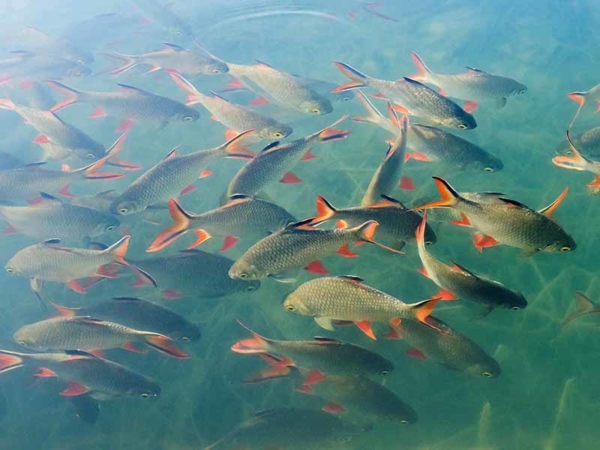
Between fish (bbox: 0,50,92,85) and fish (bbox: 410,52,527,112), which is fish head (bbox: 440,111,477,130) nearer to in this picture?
fish (bbox: 410,52,527,112)

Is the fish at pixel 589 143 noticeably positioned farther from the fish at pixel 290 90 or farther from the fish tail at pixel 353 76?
the fish at pixel 290 90

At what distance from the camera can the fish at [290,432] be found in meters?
3.34

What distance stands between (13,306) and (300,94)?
3.72 metres

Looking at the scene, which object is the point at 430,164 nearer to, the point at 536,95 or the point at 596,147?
the point at 596,147

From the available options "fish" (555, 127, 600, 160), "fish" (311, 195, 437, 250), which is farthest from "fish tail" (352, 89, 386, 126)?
"fish" (555, 127, 600, 160)

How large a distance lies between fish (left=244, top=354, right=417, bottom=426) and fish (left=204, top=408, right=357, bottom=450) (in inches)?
4.5

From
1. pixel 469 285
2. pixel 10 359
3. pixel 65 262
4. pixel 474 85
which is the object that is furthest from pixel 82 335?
pixel 474 85

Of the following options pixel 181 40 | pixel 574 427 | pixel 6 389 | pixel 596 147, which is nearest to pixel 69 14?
pixel 181 40

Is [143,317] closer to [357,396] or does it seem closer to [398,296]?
[357,396]

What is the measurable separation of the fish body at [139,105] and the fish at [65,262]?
210 cm

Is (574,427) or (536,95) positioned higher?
(536,95)

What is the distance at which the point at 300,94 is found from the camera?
4.96 meters

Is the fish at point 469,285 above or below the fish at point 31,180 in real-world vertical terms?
above

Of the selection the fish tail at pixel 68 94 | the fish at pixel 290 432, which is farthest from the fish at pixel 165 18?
the fish at pixel 290 432
